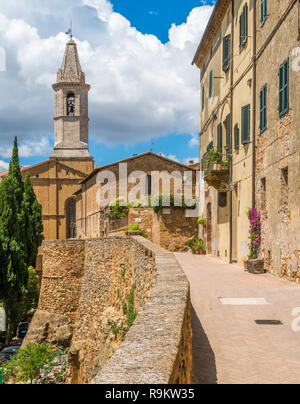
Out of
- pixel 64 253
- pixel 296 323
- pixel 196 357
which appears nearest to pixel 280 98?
pixel 296 323

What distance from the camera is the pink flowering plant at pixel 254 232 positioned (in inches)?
551

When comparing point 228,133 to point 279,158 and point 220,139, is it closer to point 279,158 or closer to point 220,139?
point 220,139

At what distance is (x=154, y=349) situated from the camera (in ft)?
9.73

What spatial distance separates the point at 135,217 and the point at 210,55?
9.48 meters

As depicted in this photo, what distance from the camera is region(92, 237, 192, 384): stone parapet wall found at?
244cm

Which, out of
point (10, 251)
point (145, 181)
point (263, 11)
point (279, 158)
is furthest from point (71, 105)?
point (279, 158)

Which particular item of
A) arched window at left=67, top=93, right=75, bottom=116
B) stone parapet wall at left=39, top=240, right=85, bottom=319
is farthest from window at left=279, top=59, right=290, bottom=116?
arched window at left=67, top=93, right=75, bottom=116

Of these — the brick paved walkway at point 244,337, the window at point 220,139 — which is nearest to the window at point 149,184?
the window at point 220,139

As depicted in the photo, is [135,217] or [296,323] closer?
[296,323]

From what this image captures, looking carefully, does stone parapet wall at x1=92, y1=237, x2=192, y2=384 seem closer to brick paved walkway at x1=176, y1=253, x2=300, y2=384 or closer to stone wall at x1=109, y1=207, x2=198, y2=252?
brick paved walkway at x1=176, y1=253, x2=300, y2=384

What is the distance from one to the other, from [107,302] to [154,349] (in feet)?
44.7
